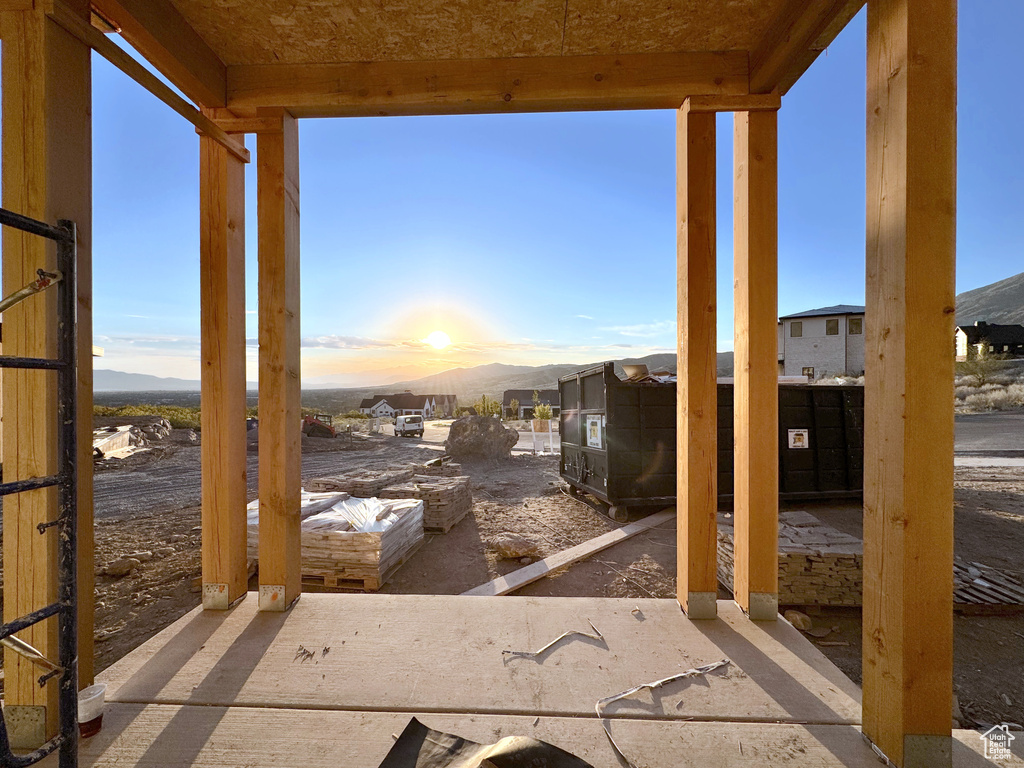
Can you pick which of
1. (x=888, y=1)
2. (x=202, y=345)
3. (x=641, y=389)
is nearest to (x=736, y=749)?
(x=888, y=1)

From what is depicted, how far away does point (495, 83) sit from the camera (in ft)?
9.13

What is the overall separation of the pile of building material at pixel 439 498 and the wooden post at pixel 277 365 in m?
3.51

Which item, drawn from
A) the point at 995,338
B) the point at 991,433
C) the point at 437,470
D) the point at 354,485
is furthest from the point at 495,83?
the point at 995,338

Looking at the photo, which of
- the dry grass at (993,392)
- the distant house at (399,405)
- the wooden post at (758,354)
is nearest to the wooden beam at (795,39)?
the wooden post at (758,354)

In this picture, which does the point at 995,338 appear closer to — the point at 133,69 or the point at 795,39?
the point at 795,39

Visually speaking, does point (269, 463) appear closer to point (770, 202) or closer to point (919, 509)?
point (919, 509)

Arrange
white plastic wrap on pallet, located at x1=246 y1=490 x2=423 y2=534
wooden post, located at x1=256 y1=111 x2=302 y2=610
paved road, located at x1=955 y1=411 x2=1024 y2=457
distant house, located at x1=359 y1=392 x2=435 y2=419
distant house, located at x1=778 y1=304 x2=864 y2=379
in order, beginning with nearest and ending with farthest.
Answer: wooden post, located at x1=256 y1=111 x2=302 y2=610 < white plastic wrap on pallet, located at x1=246 y1=490 x2=423 y2=534 < paved road, located at x1=955 y1=411 x2=1024 y2=457 < distant house, located at x1=778 y1=304 x2=864 y2=379 < distant house, located at x1=359 y1=392 x2=435 y2=419

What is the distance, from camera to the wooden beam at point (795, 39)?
219 centimetres

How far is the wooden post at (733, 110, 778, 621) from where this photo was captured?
8.79 feet

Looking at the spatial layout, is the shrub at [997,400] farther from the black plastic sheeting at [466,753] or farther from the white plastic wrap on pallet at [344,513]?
the black plastic sheeting at [466,753]

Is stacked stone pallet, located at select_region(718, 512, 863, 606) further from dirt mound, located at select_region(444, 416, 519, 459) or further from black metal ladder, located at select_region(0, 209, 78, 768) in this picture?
dirt mound, located at select_region(444, 416, 519, 459)

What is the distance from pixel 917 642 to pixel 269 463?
3.29 metres

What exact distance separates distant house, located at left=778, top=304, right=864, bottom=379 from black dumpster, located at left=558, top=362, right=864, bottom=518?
128 feet

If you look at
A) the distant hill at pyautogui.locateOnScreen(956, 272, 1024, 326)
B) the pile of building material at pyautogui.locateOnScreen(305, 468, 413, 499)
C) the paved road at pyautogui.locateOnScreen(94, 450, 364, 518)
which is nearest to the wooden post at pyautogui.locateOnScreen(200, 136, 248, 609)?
the paved road at pyautogui.locateOnScreen(94, 450, 364, 518)
